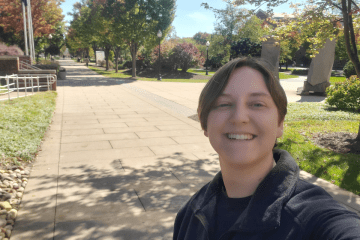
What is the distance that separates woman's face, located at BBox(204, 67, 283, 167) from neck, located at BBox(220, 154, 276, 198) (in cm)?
2

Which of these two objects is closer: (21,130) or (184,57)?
(21,130)

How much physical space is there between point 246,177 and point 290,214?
0.70ft

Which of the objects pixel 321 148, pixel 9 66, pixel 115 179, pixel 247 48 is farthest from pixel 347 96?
pixel 247 48

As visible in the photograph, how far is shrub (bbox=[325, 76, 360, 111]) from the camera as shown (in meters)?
10.5

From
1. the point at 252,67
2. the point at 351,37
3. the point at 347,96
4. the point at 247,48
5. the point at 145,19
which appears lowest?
the point at 347,96

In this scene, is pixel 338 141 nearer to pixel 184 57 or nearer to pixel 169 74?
pixel 169 74

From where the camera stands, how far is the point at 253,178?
1063mm

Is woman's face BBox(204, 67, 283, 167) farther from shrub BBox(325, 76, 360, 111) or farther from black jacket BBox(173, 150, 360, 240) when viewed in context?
shrub BBox(325, 76, 360, 111)

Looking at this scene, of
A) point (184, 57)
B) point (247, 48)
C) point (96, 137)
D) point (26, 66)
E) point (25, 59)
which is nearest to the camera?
point (96, 137)

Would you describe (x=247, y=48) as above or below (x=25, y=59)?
above

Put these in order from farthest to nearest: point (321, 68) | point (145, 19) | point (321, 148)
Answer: point (145, 19), point (321, 68), point (321, 148)

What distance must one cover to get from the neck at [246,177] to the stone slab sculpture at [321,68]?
15.8 meters

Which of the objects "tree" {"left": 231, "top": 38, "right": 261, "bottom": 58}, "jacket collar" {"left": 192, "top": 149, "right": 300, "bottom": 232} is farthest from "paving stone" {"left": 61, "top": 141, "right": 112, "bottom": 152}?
"tree" {"left": 231, "top": 38, "right": 261, "bottom": 58}

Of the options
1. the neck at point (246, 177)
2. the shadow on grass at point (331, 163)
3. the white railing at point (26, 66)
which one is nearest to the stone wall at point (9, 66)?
the white railing at point (26, 66)
